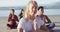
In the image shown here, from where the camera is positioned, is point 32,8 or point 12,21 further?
point 12,21

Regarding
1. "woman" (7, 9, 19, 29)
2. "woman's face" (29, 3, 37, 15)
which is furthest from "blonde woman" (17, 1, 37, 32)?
"woman" (7, 9, 19, 29)

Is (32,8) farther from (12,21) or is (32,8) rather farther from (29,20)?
(12,21)

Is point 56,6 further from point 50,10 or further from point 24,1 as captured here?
point 24,1

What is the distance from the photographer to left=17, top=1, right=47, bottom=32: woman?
1.69m

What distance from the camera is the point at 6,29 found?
4.72 meters

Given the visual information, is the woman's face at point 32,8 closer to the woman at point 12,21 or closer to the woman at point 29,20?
the woman at point 29,20

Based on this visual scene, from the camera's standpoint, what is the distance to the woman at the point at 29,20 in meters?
1.69

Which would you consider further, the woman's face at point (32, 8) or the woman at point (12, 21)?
the woman at point (12, 21)

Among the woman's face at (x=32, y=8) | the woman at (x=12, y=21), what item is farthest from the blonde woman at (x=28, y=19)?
the woman at (x=12, y=21)

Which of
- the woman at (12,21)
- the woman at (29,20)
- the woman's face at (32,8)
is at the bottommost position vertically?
the woman at (12,21)

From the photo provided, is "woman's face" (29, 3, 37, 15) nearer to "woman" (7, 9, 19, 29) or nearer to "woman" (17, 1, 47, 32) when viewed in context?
"woman" (17, 1, 47, 32)

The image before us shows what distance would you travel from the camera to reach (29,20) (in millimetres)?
1735

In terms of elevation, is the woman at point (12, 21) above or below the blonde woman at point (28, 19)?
below

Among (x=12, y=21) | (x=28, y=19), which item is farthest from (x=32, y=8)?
(x=12, y=21)
